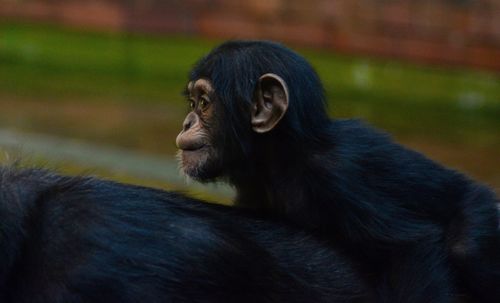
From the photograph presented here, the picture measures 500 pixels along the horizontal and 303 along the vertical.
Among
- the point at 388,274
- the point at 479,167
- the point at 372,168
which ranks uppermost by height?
the point at 372,168

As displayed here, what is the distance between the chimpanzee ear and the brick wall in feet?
21.7

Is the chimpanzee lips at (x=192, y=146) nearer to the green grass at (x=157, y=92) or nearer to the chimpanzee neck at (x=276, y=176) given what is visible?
the chimpanzee neck at (x=276, y=176)

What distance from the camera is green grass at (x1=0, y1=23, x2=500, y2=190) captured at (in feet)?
32.8

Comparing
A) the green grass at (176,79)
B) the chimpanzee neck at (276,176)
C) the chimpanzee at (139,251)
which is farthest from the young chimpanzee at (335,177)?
the green grass at (176,79)

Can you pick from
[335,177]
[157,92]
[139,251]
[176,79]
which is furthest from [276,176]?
[176,79]

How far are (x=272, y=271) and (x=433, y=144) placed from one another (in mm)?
6438

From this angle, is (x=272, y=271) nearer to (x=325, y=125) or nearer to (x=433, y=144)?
(x=325, y=125)

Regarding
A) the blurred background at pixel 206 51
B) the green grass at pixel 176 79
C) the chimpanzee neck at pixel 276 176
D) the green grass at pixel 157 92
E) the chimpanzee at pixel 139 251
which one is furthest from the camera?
the green grass at pixel 176 79

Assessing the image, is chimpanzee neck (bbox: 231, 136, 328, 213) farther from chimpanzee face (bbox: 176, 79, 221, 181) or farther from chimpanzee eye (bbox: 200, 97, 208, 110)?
chimpanzee eye (bbox: 200, 97, 208, 110)

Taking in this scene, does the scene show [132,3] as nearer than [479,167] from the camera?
No

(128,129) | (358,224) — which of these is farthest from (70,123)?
(358,224)

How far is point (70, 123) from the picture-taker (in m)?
10.2

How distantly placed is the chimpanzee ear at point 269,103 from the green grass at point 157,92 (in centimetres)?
448

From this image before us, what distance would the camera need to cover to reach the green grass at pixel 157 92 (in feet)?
32.8
